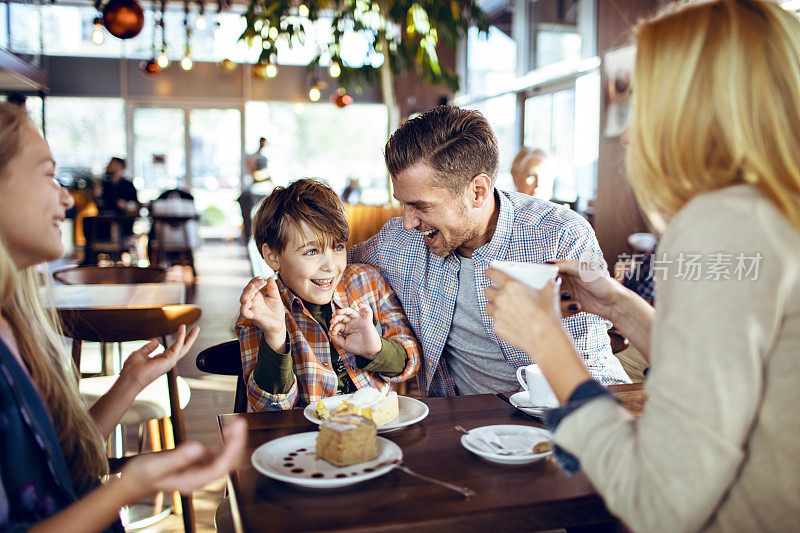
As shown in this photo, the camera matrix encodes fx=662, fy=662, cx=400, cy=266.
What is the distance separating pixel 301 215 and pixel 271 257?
185 millimetres

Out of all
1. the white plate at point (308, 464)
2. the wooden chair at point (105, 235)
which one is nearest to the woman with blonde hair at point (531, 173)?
the white plate at point (308, 464)

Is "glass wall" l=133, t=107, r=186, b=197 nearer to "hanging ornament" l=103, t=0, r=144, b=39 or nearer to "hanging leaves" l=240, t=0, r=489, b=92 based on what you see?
"hanging leaves" l=240, t=0, r=489, b=92

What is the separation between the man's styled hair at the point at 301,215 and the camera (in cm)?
194

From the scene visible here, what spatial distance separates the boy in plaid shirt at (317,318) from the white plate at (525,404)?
0.40 meters

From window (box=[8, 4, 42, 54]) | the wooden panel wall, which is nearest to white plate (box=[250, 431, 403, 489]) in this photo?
the wooden panel wall

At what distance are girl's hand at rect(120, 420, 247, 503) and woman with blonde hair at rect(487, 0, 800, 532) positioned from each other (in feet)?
1.51

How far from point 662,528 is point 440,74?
3.89m

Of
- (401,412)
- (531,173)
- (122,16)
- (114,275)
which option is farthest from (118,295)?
(531,173)

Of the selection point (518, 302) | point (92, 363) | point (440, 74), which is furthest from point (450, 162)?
point (92, 363)

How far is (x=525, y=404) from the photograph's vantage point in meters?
1.50

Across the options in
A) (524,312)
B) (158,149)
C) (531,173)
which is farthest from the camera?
(158,149)

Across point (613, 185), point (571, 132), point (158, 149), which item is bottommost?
point (613, 185)

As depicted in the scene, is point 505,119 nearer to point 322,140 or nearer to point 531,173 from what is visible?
point 322,140

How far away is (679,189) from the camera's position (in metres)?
0.90
